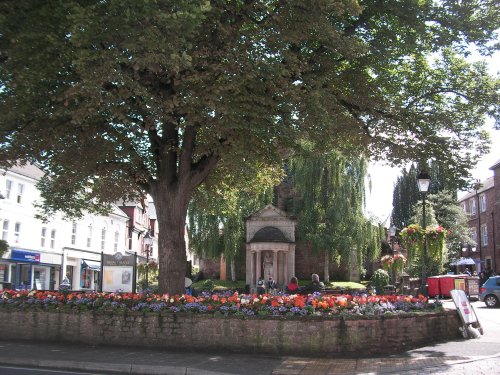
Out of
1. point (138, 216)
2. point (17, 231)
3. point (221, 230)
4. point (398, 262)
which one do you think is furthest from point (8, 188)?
point (398, 262)

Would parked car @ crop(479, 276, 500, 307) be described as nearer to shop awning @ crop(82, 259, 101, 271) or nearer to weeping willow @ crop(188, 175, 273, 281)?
weeping willow @ crop(188, 175, 273, 281)

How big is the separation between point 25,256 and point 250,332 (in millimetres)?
32917

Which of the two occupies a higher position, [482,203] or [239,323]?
[482,203]

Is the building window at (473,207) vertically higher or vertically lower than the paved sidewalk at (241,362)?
higher

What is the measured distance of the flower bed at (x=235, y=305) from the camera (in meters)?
11.8

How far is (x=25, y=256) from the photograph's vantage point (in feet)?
129

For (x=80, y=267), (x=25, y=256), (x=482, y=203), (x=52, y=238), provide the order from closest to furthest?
(x=25, y=256) < (x=52, y=238) < (x=80, y=267) < (x=482, y=203)

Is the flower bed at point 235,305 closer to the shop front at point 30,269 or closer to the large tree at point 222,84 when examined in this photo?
the large tree at point 222,84

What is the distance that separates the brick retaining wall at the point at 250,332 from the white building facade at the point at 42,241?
1754 cm

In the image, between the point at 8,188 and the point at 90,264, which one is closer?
the point at 8,188

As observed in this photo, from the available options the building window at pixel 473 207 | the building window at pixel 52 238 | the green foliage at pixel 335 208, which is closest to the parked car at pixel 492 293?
the green foliage at pixel 335 208

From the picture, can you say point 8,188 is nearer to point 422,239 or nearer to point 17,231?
point 17,231

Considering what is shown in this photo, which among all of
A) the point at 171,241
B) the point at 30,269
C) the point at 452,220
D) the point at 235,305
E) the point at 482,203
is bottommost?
the point at 235,305

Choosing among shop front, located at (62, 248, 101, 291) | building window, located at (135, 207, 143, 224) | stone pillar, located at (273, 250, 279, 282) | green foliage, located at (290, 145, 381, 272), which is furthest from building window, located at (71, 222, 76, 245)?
green foliage, located at (290, 145, 381, 272)
